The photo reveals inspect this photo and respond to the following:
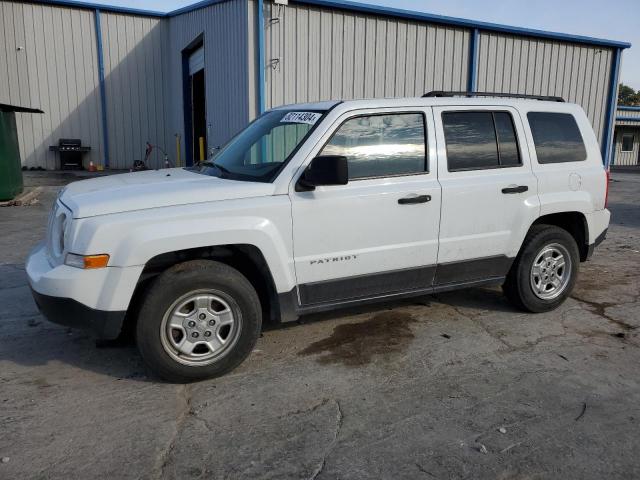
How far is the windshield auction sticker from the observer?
165 inches

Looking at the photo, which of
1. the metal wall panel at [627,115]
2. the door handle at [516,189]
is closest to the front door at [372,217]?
the door handle at [516,189]

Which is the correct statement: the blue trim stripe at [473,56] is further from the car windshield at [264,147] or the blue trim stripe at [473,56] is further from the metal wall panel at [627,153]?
the metal wall panel at [627,153]

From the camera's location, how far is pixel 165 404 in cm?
348

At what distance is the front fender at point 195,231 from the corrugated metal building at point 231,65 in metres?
8.28

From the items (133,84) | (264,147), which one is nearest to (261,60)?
(264,147)

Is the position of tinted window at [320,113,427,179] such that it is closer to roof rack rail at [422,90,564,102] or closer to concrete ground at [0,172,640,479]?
roof rack rail at [422,90,564,102]

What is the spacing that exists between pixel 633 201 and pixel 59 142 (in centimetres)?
1864

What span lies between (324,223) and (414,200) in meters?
0.79

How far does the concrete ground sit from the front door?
568 millimetres

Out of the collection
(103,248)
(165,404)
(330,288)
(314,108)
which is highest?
(314,108)

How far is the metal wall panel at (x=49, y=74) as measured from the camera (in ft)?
61.9

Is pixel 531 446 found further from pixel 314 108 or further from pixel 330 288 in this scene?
pixel 314 108

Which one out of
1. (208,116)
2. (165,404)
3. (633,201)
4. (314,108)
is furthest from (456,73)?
(165,404)

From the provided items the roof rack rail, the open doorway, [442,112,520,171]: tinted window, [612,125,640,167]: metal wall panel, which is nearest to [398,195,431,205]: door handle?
[442,112,520,171]: tinted window
